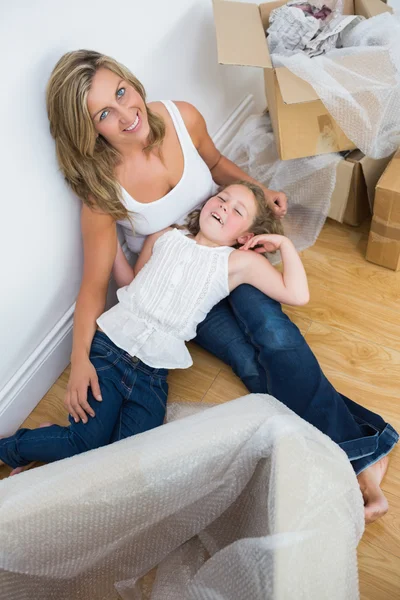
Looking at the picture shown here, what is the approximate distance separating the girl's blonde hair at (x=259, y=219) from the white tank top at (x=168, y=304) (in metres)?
0.09

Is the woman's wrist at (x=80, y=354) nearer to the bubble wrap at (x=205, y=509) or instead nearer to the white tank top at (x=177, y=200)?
the white tank top at (x=177, y=200)

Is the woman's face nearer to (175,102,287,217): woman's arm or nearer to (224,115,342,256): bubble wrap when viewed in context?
(175,102,287,217): woman's arm

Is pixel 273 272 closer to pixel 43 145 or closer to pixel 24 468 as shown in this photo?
pixel 43 145

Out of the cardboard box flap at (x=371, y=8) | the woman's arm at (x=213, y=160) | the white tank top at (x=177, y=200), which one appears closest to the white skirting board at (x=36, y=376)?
the white tank top at (x=177, y=200)

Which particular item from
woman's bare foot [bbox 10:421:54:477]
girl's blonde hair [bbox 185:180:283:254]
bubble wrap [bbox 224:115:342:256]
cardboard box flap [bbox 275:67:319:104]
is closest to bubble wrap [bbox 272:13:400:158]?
cardboard box flap [bbox 275:67:319:104]

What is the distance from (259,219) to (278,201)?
0.13m

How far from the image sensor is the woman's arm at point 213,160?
1.17 m

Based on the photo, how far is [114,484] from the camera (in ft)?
2.12

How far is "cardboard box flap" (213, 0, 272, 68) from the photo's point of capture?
42.6 inches

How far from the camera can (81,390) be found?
1001mm

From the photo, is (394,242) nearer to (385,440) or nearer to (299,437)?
(385,440)

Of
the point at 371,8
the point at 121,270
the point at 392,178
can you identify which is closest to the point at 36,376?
the point at 121,270

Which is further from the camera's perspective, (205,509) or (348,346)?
(348,346)

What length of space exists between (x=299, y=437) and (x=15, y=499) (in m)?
0.33
